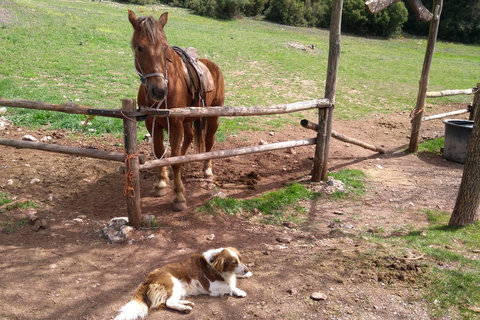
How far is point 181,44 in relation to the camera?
55.2 feet

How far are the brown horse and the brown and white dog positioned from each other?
1815 mm

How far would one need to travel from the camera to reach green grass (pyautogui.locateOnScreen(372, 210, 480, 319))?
3.47 m

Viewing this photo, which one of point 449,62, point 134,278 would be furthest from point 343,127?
point 449,62

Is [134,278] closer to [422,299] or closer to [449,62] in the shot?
[422,299]

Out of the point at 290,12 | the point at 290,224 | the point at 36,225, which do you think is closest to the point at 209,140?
the point at 290,224

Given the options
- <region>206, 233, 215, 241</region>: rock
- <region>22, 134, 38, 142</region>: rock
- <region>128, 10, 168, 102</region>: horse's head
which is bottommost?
<region>206, 233, 215, 241</region>: rock

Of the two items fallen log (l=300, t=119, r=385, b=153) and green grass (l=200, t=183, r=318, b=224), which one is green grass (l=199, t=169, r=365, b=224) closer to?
green grass (l=200, t=183, r=318, b=224)

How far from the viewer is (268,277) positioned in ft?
12.4

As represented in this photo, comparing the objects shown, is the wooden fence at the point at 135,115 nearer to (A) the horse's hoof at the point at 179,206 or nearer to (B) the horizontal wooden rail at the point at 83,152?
(B) the horizontal wooden rail at the point at 83,152

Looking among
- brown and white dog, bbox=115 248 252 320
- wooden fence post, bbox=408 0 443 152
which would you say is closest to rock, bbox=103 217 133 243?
brown and white dog, bbox=115 248 252 320

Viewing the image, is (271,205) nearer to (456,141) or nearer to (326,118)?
(326,118)

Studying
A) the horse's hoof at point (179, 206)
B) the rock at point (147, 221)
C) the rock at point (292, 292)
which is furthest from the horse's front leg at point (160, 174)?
the rock at point (292, 292)

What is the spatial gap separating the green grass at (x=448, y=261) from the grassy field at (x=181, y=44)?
5.37 m

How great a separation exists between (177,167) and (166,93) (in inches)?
52.3
